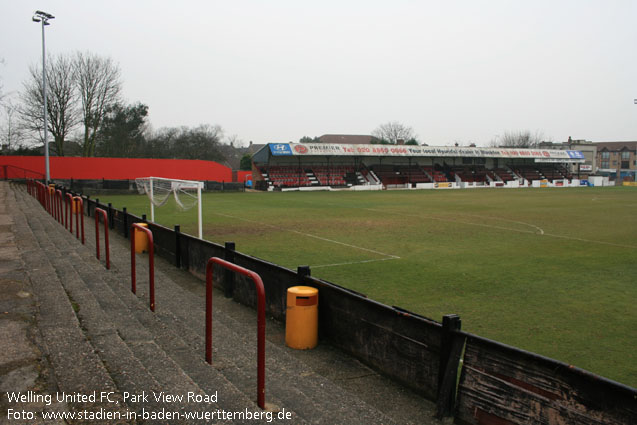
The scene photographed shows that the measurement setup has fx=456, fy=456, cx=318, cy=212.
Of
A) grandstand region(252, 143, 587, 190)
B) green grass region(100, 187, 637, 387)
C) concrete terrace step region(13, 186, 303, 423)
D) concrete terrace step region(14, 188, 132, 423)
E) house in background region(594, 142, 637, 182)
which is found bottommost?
green grass region(100, 187, 637, 387)

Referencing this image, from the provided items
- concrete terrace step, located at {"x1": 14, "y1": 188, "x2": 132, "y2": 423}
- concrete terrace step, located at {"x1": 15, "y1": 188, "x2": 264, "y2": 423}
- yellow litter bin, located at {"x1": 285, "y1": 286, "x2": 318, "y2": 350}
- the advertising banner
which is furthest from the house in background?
concrete terrace step, located at {"x1": 14, "y1": 188, "x2": 132, "y2": 423}

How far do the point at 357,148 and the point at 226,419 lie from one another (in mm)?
51931

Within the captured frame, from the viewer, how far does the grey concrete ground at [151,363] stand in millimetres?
3592

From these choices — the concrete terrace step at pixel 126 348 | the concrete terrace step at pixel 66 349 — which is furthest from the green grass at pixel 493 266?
the concrete terrace step at pixel 66 349

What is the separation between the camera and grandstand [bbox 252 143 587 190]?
51562 millimetres

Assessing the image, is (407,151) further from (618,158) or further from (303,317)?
(618,158)

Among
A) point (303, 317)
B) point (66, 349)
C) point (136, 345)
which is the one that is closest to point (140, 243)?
point (136, 345)

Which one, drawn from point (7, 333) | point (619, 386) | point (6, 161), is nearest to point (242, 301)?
point (7, 333)

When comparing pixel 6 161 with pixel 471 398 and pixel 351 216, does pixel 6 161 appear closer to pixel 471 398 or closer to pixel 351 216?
pixel 351 216

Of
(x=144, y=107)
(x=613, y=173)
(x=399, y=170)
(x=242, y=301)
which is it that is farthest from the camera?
(x=613, y=173)

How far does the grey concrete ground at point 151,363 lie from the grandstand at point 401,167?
41.7m

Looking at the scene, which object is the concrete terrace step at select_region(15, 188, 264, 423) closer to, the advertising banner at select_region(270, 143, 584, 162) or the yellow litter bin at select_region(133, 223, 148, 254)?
the yellow litter bin at select_region(133, 223, 148, 254)

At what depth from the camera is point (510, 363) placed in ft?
11.4

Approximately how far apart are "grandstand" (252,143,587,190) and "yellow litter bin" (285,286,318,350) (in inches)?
1681
